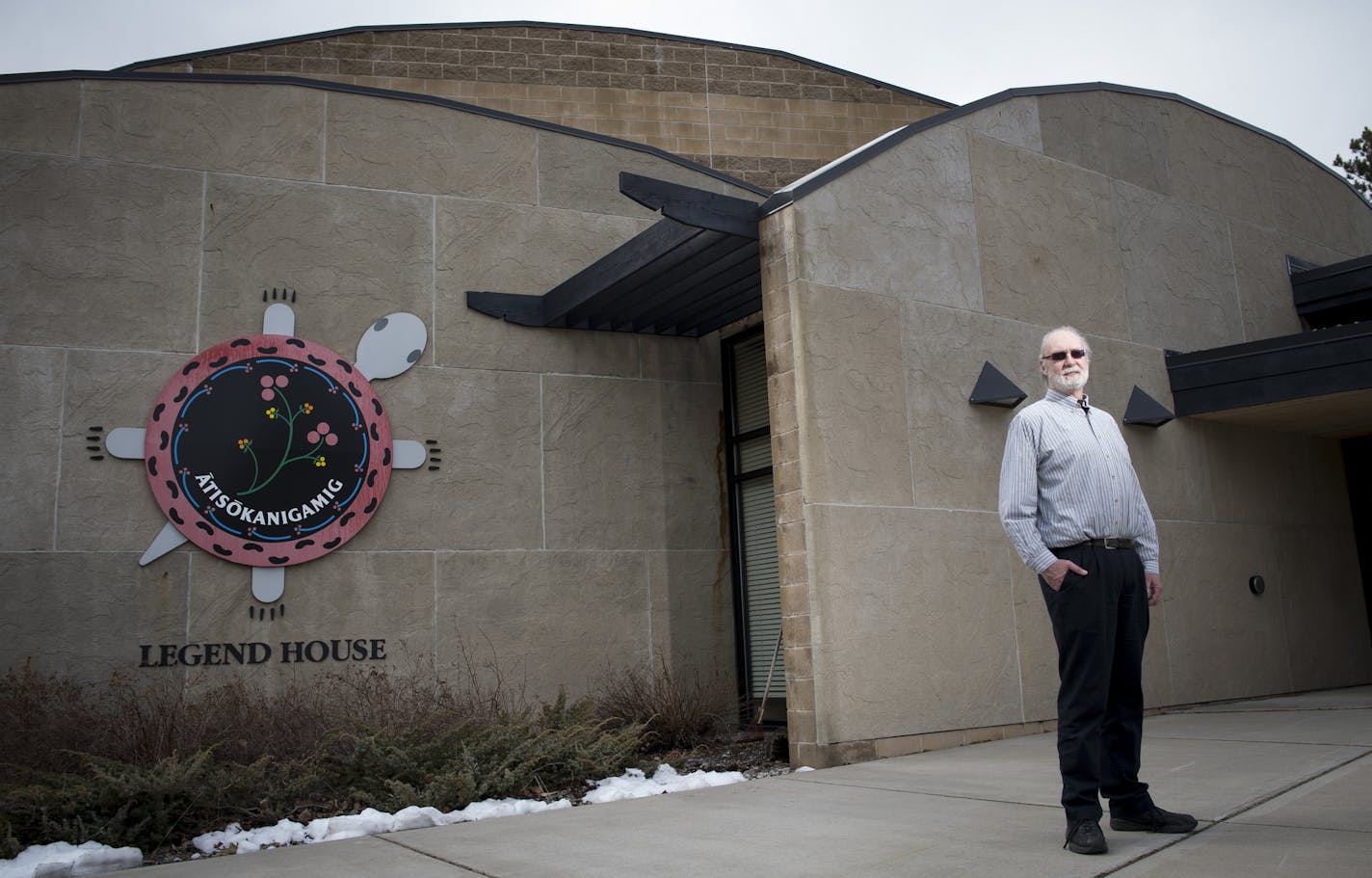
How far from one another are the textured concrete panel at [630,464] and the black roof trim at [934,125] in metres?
2.47

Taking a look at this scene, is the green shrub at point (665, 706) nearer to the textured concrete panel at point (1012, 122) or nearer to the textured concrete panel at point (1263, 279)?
the textured concrete panel at point (1012, 122)

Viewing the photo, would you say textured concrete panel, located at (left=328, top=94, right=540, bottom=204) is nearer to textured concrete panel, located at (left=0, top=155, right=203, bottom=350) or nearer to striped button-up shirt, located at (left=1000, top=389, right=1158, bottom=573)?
textured concrete panel, located at (left=0, top=155, right=203, bottom=350)

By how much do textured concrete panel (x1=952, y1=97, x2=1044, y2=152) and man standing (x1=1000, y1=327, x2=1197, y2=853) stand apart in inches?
210

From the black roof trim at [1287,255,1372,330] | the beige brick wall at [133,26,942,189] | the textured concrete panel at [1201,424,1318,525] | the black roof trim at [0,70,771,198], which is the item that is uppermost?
the beige brick wall at [133,26,942,189]

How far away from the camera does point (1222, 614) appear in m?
9.88

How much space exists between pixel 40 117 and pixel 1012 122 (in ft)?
25.9

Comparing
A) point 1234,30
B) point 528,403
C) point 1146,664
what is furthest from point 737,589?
point 1234,30

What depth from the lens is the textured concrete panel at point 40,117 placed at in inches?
335

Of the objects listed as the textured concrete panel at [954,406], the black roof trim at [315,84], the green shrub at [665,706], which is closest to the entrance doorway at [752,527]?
the green shrub at [665,706]

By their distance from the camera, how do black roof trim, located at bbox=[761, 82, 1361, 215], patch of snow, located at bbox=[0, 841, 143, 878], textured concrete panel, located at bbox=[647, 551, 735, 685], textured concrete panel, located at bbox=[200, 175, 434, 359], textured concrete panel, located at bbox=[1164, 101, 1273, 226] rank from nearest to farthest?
patch of snow, located at bbox=[0, 841, 143, 878] < black roof trim, located at bbox=[761, 82, 1361, 215] < textured concrete panel, located at bbox=[200, 175, 434, 359] < textured concrete panel, located at bbox=[647, 551, 735, 685] < textured concrete panel, located at bbox=[1164, 101, 1273, 226]

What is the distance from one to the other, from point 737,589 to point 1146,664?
3.60 meters

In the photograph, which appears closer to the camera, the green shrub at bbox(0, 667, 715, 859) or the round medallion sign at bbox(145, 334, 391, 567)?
the green shrub at bbox(0, 667, 715, 859)

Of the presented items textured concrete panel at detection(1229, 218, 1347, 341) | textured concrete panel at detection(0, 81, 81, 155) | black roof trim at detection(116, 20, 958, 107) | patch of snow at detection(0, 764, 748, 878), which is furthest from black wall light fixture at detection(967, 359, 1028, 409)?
black roof trim at detection(116, 20, 958, 107)

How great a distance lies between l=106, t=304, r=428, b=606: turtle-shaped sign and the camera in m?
8.36
